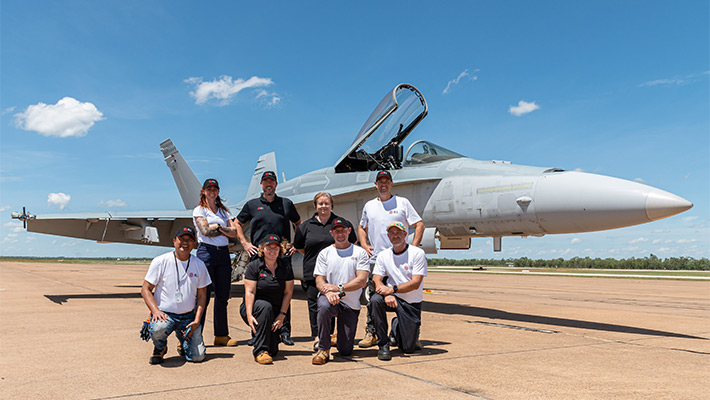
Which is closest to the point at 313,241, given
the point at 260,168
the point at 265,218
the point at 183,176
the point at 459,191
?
the point at 265,218

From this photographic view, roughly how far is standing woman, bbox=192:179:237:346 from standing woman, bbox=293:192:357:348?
794 mm

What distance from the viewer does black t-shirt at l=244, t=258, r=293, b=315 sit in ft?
15.5

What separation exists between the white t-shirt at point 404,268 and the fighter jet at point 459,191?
2822 mm

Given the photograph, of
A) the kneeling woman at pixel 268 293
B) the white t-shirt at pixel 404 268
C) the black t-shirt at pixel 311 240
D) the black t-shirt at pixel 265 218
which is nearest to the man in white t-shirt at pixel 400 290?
the white t-shirt at pixel 404 268

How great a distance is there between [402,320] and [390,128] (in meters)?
5.16

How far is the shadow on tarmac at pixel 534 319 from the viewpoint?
6422mm

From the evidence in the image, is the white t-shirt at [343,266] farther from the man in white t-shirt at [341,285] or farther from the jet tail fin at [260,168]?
the jet tail fin at [260,168]

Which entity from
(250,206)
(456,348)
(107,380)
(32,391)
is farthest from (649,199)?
(32,391)

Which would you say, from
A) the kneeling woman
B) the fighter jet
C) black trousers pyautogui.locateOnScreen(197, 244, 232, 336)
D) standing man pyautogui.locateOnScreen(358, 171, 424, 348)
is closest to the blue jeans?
the kneeling woman

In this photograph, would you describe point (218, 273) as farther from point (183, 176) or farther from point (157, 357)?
point (183, 176)

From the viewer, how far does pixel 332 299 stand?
4.54 metres

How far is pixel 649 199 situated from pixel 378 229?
3.33m

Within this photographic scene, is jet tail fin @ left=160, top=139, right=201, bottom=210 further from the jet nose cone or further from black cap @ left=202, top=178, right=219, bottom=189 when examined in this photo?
the jet nose cone

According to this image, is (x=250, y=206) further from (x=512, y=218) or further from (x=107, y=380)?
(x=512, y=218)
